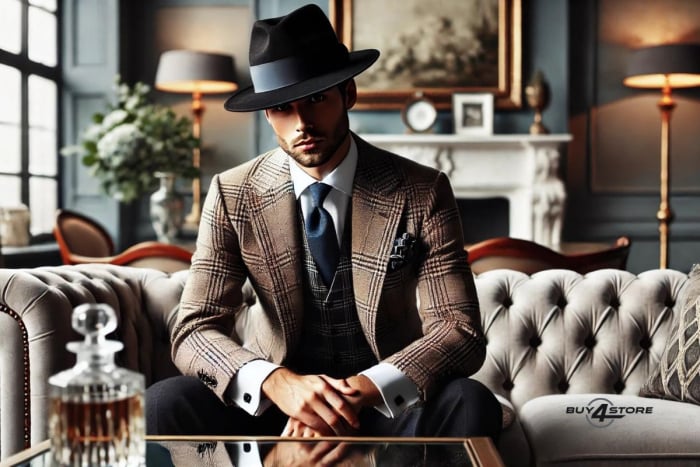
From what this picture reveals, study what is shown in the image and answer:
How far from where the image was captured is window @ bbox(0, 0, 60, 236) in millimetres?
4688

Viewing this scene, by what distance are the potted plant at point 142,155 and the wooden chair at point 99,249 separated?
481 mm

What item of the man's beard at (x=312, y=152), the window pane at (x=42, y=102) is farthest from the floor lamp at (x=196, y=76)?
the man's beard at (x=312, y=152)

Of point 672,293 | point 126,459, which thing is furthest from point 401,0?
point 126,459

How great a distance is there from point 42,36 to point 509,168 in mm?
2972

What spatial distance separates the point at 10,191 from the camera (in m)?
4.72

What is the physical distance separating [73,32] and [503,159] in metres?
2.85

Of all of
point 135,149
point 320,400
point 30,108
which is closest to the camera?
point 320,400

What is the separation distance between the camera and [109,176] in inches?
191

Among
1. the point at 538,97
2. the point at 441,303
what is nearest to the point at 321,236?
the point at 441,303

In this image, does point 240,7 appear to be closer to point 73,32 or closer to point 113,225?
point 73,32

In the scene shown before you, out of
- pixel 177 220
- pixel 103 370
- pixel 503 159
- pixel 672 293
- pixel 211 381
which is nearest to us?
pixel 103 370

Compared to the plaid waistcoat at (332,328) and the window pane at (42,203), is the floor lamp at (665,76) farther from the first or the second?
the plaid waistcoat at (332,328)

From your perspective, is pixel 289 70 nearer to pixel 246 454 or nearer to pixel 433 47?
pixel 246 454

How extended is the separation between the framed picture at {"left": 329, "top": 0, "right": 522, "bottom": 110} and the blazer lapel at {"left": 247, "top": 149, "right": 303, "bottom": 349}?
12.4 feet
